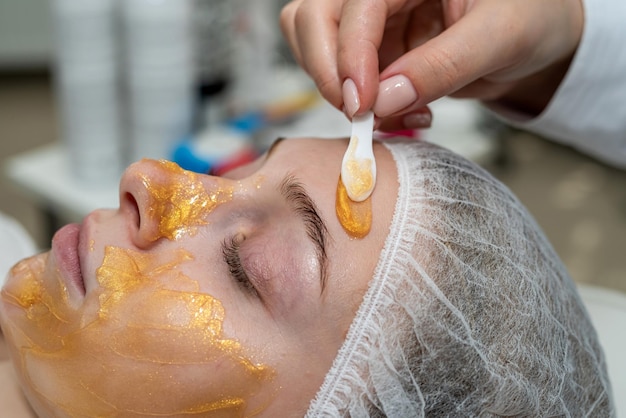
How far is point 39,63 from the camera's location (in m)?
3.60

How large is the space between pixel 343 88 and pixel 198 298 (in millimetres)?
314

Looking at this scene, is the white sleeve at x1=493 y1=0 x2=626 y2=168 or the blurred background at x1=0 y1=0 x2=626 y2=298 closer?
the white sleeve at x1=493 y1=0 x2=626 y2=168

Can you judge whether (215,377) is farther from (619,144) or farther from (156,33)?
(156,33)

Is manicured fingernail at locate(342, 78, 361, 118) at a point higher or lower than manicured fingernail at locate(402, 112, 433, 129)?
higher

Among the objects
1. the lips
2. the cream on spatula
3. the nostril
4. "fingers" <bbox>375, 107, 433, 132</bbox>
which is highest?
the cream on spatula

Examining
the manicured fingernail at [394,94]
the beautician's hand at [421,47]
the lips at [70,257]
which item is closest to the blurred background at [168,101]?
the beautician's hand at [421,47]

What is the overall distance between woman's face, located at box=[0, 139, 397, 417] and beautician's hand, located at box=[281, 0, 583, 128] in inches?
4.1

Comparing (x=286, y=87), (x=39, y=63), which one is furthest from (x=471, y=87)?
(x=39, y=63)

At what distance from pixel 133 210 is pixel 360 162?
0.96 feet

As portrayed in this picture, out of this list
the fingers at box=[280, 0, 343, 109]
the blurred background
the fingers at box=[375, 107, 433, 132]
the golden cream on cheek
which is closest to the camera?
the golden cream on cheek

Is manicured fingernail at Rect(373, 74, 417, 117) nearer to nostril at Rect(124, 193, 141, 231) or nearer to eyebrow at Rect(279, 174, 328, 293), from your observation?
eyebrow at Rect(279, 174, 328, 293)

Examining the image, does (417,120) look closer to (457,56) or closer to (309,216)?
(457,56)

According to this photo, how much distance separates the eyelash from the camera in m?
0.78

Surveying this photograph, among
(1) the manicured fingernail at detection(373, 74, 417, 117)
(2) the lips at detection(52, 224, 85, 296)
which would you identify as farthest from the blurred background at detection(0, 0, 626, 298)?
(1) the manicured fingernail at detection(373, 74, 417, 117)
